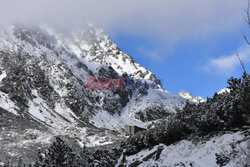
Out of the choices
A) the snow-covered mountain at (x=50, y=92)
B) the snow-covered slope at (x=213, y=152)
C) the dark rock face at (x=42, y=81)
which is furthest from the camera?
the dark rock face at (x=42, y=81)

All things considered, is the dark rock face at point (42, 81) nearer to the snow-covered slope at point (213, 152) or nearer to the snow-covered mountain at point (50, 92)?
the snow-covered mountain at point (50, 92)

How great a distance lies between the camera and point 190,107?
17938 mm

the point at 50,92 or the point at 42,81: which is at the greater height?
the point at 42,81

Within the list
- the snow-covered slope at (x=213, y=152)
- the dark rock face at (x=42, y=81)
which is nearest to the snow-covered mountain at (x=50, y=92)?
the dark rock face at (x=42, y=81)

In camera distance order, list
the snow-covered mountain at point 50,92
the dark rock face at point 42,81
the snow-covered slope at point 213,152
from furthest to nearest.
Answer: the dark rock face at point 42,81 < the snow-covered mountain at point 50,92 < the snow-covered slope at point 213,152

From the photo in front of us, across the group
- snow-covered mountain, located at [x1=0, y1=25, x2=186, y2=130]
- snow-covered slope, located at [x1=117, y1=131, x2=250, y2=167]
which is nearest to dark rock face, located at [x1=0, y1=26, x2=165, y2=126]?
snow-covered mountain, located at [x1=0, y1=25, x2=186, y2=130]

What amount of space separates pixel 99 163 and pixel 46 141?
70014mm

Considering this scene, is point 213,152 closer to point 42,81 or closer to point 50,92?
point 50,92

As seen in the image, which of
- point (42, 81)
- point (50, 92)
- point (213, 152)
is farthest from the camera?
point (42, 81)

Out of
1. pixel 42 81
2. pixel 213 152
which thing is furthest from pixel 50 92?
pixel 213 152

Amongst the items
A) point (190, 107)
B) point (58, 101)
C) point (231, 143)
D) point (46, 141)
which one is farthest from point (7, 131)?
point (231, 143)

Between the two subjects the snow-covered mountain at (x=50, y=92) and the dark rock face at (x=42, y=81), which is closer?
the snow-covered mountain at (x=50, y=92)

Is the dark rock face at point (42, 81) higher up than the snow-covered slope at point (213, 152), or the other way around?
the dark rock face at point (42, 81)

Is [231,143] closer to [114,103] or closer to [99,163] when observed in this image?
[99,163]
